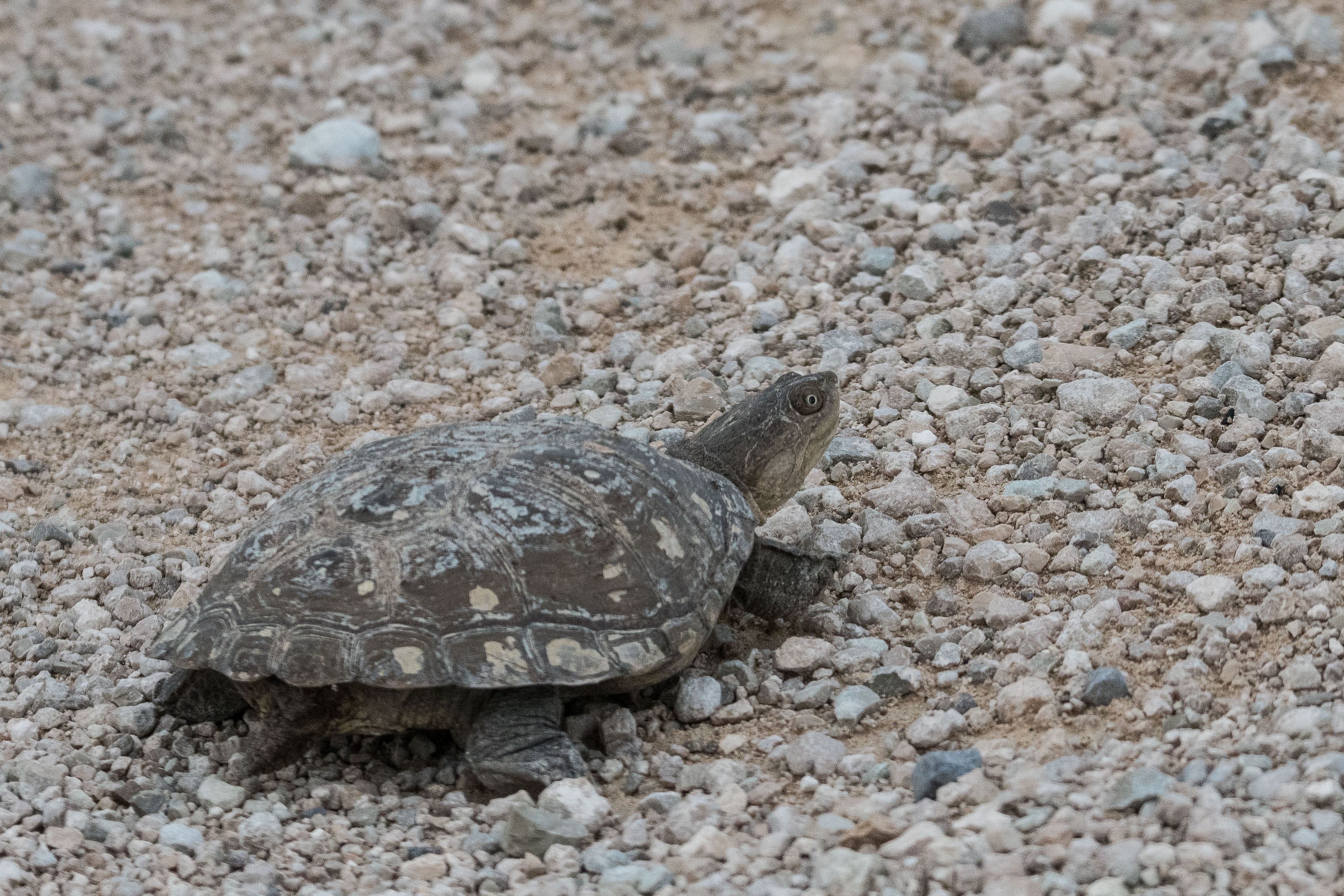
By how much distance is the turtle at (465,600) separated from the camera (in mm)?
3320

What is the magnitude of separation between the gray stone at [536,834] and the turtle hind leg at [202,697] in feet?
3.20

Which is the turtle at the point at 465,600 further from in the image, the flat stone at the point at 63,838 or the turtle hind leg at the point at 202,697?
the flat stone at the point at 63,838

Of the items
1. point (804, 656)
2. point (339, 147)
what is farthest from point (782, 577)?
point (339, 147)

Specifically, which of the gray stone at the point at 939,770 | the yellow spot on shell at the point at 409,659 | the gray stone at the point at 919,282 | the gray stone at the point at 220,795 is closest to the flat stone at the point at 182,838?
the gray stone at the point at 220,795

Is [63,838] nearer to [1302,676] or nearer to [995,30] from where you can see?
[1302,676]

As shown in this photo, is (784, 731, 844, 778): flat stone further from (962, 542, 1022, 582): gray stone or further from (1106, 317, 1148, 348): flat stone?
(1106, 317, 1148, 348): flat stone

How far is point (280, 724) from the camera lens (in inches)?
136

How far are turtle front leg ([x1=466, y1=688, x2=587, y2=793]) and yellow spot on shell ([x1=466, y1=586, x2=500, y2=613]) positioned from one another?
0.81ft

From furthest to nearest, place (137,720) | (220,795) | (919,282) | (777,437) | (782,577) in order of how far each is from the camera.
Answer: (919,282)
(777,437)
(782,577)
(137,720)
(220,795)

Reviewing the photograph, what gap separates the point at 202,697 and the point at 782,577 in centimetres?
168

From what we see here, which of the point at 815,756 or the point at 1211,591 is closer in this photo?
the point at 815,756

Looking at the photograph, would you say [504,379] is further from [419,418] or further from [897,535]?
[897,535]

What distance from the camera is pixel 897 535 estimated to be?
166 inches

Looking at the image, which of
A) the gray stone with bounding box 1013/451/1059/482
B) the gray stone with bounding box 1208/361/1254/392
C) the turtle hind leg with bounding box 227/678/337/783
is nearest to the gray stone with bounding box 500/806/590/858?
the turtle hind leg with bounding box 227/678/337/783
